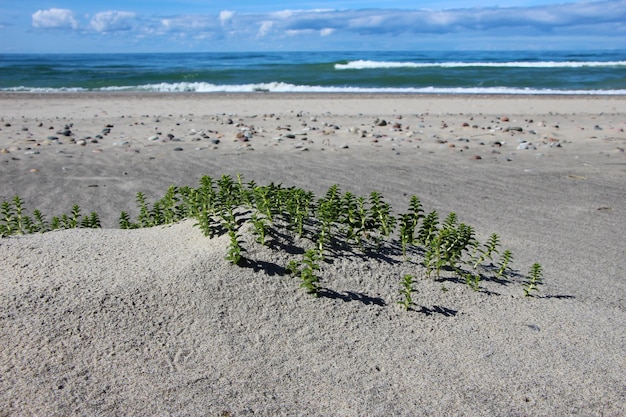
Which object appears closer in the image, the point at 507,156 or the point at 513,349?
the point at 513,349

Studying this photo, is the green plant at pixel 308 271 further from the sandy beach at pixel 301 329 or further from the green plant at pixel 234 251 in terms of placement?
the green plant at pixel 234 251

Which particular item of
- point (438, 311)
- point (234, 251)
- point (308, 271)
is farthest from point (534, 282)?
point (234, 251)

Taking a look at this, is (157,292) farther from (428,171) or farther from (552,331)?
(428,171)

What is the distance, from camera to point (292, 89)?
85.5 ft

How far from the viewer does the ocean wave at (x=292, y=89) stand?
23.4m

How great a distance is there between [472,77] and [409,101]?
1197cm

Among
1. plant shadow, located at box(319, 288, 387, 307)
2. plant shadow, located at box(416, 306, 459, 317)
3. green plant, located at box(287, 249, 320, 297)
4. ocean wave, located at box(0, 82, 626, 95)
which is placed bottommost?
ocean wave, located at box(0, 82, 626, 95)

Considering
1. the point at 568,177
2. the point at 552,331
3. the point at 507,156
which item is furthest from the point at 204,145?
the point at 552,331

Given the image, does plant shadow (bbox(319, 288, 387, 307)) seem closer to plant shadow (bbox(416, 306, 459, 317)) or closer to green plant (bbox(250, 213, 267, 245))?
plant shadow (bbox(416, 306, 459, 317))

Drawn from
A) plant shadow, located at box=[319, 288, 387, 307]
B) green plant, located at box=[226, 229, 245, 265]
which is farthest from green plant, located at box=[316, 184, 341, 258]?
green plant, located at box=[226, 229, 245, 265]

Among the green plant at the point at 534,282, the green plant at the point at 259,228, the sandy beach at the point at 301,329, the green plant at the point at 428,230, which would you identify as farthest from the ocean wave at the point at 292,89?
the green plant at the point at 259,228


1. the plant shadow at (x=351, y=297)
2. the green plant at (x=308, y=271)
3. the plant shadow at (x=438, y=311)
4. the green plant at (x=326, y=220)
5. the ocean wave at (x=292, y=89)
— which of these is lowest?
the ocean wave at (x=292, y=89)

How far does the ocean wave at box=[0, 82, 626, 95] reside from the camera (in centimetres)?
2342

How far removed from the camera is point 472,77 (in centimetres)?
3000
